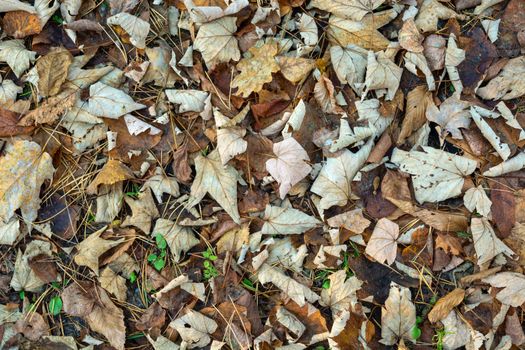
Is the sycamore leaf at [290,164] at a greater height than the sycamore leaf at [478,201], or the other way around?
the sycamore leaf at [290,164]

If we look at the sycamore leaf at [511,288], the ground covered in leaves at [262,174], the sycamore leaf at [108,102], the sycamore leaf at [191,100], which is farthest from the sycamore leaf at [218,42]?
the sycamore leaf at [511,288]

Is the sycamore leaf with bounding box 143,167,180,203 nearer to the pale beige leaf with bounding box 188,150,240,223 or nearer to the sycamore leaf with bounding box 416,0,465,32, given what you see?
the pale beige leaf with bounding box 188,150,240,223

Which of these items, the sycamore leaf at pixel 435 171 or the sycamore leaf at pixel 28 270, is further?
the sycamore leaf at pixel 28 270

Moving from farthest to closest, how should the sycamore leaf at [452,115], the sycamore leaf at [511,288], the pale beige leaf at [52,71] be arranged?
the pale beige leaf at [52,71] → the sycamore leaf at [452,115] → the sycamore leaf at [511,288]

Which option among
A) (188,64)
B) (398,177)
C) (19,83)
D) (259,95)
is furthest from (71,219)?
(398,177)

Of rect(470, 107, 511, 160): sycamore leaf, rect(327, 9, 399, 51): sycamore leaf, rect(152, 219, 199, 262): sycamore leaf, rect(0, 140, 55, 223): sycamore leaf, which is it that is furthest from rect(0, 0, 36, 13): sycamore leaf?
rect(470, 107, 511, 160): sycamore leaf

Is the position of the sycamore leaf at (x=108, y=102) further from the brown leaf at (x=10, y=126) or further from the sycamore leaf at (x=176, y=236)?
the sycamore leaf at (x=176, y=236)

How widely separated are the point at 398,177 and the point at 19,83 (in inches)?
81.0

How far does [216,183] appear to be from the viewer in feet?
8.32

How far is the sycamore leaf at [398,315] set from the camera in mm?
2471

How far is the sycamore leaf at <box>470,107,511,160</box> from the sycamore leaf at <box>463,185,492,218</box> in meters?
0.20

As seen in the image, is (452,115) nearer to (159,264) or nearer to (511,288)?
(511,288)

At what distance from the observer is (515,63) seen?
8.35ft

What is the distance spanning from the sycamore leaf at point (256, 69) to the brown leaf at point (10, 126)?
112cm
